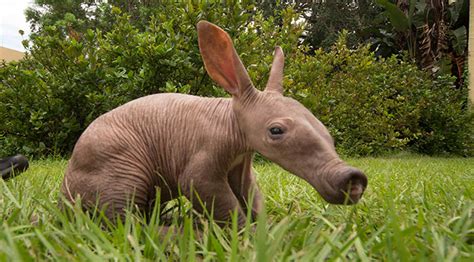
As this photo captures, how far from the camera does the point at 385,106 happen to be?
9117 mm

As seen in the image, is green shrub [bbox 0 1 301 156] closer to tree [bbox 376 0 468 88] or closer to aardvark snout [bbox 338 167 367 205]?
aardvark snout [bbox 338 167 367 205]

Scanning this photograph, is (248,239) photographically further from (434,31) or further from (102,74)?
(434,31)

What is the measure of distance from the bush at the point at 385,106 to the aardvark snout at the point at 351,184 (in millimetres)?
5660

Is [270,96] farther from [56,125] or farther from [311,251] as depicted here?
[56,125]

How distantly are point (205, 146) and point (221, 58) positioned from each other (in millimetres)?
344

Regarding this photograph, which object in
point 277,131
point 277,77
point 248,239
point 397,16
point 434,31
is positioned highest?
point 277,77

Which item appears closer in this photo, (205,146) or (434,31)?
(205,146)

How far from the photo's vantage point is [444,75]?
1117cm

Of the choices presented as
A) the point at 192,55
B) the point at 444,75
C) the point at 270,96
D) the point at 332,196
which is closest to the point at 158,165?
the point at 270,96

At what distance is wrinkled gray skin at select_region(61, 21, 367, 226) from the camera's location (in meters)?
1.40

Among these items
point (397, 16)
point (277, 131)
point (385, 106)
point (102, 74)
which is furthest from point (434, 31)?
point (277, 131)

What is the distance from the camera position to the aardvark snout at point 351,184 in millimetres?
1229

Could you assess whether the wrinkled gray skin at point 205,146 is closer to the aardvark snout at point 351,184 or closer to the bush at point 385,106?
the aardvark snout at point 351,184

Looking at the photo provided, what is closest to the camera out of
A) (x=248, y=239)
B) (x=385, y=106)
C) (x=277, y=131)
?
Answer: (x=248, y=239)
